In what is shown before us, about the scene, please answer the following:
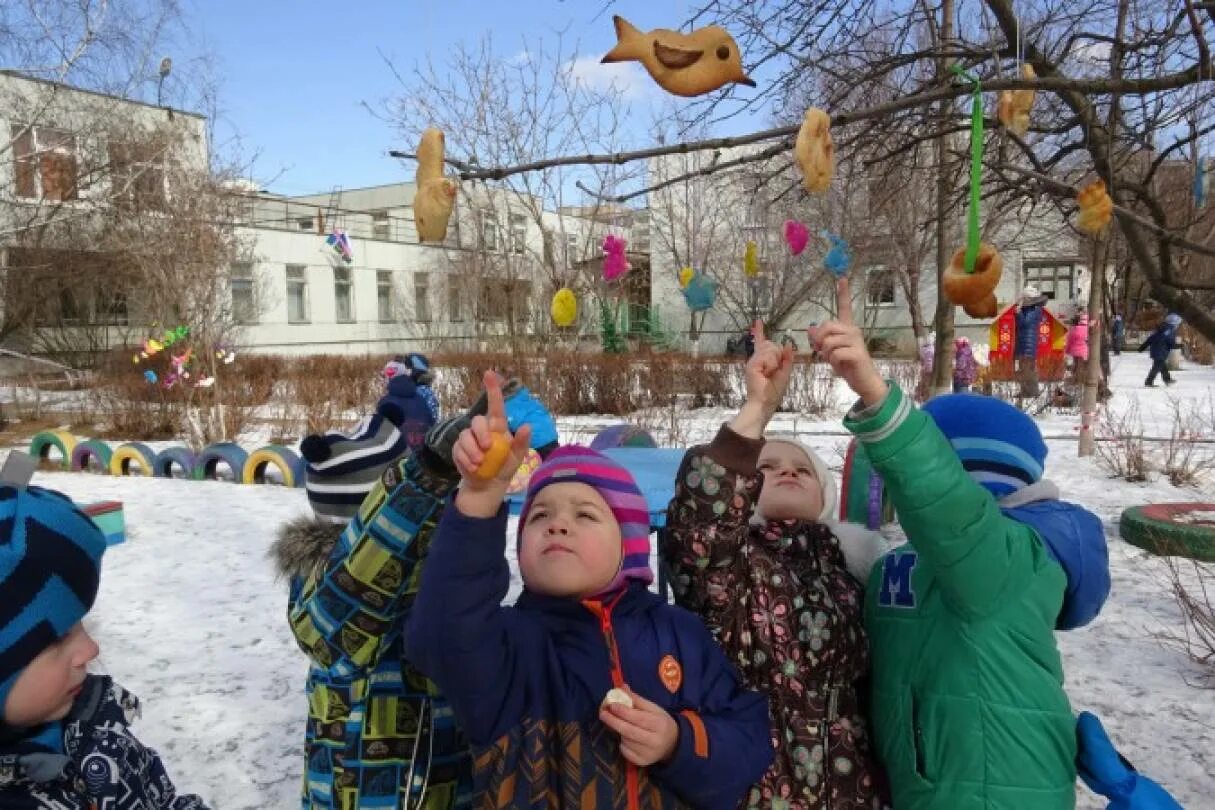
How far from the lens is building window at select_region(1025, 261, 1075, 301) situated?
2475cm

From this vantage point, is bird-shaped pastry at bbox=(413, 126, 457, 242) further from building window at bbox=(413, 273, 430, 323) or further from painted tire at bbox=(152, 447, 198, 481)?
building window at bbox=(413, 273, 430, 323)

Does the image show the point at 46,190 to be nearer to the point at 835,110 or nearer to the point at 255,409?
the point at 255,409

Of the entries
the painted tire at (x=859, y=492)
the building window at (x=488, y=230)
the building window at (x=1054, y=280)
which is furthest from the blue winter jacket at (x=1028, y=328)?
the painted tire at (x=859, y=492)

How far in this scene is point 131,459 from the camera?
30.9 ft

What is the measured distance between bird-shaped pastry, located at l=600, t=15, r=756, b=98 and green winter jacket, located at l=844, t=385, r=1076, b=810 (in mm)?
1001

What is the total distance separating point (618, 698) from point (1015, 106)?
9.24 ft

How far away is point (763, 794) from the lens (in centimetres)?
155

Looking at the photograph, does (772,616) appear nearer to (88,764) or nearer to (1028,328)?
(88,764)

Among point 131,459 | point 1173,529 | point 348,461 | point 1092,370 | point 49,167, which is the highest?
point 49,167

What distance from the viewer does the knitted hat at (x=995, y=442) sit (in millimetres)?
1659

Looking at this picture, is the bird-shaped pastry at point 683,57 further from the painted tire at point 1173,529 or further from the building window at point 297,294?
the building window at point 297,294

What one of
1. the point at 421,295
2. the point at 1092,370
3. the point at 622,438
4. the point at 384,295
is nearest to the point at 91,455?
the point at 622,438

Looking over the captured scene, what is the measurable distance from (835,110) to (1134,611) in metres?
3.18

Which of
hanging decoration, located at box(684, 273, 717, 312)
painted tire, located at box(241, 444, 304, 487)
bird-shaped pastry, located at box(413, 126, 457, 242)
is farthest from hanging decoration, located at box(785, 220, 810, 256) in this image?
painted tire, located at box(241, 444, 304, 487)
